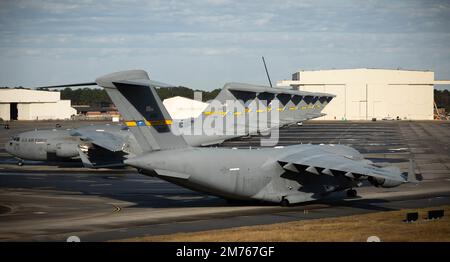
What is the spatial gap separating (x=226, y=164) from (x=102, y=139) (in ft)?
90.3

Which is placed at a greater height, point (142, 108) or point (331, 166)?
point (142, 108)

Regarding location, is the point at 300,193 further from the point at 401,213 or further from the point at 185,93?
the point at 185,93

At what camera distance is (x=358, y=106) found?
582 feet

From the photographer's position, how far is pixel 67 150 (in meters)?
65.1

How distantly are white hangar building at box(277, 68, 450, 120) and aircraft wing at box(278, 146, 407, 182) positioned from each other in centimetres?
13578

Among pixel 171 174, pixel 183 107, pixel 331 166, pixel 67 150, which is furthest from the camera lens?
pixel 183 107

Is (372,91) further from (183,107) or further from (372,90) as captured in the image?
(183,107)

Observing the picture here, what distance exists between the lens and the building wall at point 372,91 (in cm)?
17538

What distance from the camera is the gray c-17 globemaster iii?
35.7 m

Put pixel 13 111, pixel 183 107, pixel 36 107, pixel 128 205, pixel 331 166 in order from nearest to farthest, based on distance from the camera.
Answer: pixel 331 166
pixel 128 205
pixel 183 107
pixel 36 107
pixel 13 111

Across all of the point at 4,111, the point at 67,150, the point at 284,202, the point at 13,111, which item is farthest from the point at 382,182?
the point at 13,111

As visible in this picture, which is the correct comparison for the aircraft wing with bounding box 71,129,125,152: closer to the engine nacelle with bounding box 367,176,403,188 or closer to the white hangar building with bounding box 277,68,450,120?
the engine nacelle with bounding box 367,176,403,188

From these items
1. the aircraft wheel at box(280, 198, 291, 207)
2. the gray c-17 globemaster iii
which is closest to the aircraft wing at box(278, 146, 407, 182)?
the gray c-17 globemaster iii
